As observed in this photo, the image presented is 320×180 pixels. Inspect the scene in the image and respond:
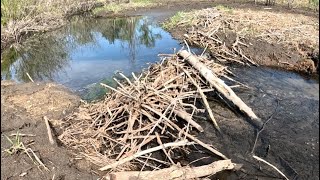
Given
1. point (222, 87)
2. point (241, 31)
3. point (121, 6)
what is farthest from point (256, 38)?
point (121, 6)

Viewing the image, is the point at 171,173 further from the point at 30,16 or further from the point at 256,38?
the point at 30,16

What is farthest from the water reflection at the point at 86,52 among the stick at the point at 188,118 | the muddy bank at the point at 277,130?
the muddy bank at the point at 277,130

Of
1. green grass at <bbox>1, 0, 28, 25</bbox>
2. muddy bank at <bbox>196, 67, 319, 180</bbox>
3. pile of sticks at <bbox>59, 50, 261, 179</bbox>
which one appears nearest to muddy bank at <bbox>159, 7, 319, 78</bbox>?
muddy bank at <bbox>196, 67, 319, 180</bbox>

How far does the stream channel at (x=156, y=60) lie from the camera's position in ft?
23.3

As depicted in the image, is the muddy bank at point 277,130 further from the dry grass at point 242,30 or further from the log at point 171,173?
the dry grass at point 242,30

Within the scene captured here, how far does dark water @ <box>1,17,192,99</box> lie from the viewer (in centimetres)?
1198

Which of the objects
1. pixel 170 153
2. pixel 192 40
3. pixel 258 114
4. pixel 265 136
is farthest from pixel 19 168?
pixel 192 40

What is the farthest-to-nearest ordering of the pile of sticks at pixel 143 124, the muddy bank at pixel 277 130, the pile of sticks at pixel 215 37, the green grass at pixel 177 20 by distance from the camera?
1. the green grass at pixel 177 20
2. the pile of sticks at pixel 215 37
3. the pile of sticks at pixel 143 124
4. the muddy bank at pixel 277 130

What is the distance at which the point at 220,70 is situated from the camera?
1084 cm

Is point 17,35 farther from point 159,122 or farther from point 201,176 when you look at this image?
point 201,176

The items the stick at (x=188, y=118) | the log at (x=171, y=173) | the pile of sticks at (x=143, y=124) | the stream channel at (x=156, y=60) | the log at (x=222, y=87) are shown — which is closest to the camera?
the log at (x=171, y=173)

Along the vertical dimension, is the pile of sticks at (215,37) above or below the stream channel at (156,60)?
above

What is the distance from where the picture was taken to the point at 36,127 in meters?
7.77

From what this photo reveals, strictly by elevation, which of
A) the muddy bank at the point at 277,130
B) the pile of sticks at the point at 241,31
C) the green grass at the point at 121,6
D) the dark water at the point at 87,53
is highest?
the green grass at the point at 121,6
